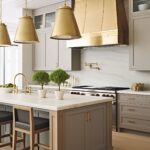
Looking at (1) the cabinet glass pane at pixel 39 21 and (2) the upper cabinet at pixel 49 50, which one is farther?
(1) the cabinet glass pane at pixel 39 21

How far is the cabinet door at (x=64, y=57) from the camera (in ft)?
22.1

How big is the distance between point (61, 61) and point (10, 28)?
268 centimetres

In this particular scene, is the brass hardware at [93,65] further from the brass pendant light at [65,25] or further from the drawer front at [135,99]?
the brass pendant light at [65,25]

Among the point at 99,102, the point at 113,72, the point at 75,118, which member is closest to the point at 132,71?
the point at 113,72

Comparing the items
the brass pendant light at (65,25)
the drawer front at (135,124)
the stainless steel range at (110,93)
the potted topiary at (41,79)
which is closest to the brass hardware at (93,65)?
the stainless steel range at (110,93)

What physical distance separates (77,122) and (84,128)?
0.16 meters

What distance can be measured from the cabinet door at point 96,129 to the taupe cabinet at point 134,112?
1.52 m

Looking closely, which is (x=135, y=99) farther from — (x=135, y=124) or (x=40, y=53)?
(x=40, y=53)

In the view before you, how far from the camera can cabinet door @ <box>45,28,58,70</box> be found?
706cm

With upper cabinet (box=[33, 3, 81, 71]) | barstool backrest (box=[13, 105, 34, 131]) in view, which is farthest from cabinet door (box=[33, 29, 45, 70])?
barstool backrest (box=[13, 105, 34, 131])

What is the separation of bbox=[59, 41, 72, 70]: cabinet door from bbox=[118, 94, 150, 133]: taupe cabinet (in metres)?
1.86

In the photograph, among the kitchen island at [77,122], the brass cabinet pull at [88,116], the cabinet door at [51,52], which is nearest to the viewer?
the kitchen island at [77,122]

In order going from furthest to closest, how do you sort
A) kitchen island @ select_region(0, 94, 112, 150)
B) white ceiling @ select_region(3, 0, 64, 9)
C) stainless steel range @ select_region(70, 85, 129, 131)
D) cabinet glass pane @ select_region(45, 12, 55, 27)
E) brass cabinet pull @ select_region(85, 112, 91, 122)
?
cabinet glass pane @ select_region(45, 12, 55, 27), white ceiling @ select_region(3, 0, 64, 9), stainless steel range @ select_region(70, 85, 129, 131), brass cabinet pull @ select_region(85, 112, 91, 122), kitchen island @ select_region(0, 94, 112, 150)

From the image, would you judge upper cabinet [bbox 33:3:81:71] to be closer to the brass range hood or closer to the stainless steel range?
the brass range hood
